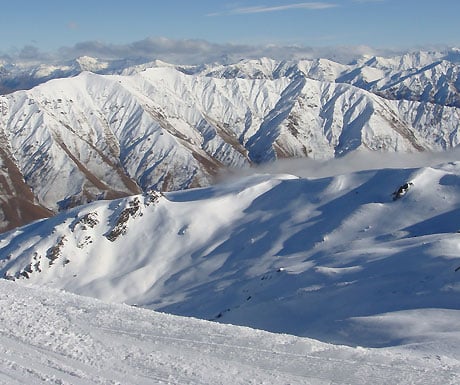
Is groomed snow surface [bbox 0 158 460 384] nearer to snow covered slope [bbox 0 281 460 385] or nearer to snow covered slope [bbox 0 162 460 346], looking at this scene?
snow covered slope [bbox 0 281 460 385]

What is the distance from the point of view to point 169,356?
26.2 m

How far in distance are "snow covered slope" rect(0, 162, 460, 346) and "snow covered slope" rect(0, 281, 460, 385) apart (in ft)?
60.7

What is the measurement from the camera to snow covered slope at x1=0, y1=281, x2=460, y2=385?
23.7m

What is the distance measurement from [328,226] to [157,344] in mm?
89060

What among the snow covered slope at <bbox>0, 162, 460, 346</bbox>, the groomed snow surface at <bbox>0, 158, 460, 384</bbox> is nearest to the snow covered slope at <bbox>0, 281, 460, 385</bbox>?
the groomed snow surface at <bbox>0, 158, 460, 384</bbox>

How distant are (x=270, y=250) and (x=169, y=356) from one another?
86.2m

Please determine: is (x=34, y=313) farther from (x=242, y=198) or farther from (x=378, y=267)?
(x=242, y=198)

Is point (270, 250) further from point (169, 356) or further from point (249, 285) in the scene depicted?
point (169, 356)

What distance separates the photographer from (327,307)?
55.1m

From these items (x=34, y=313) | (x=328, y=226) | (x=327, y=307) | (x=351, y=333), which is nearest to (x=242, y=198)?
(x=328, y=226)

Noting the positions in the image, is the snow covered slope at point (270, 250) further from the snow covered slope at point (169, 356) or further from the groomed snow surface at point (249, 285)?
the snow covered slope at point (169, 356)

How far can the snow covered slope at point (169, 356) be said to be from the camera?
23688mm

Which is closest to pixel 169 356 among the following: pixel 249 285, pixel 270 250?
pixel 249 285

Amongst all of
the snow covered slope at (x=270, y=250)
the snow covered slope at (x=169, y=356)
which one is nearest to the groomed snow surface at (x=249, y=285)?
the snow covered slope at (x=169, y=356)
